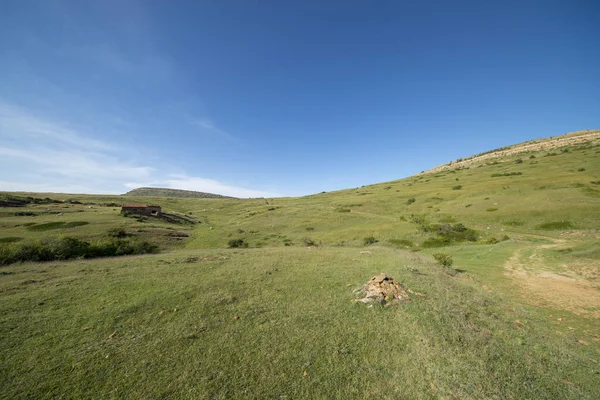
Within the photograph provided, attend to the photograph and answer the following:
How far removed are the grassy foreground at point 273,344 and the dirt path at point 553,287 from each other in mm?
2889

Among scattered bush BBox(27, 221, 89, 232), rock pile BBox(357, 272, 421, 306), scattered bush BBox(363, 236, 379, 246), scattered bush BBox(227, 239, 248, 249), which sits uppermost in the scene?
scattered bush BBox(27, 221, 89, 232)

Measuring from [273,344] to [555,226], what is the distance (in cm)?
4437

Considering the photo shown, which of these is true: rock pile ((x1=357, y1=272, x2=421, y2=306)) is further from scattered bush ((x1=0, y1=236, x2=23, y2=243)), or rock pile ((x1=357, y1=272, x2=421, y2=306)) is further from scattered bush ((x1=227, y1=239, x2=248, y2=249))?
scattered bush ((x1=0, y1=236, x2=23, y2=243))

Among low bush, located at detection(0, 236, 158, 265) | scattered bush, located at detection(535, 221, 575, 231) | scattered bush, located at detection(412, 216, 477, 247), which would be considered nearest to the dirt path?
scattered bush, located at detection(412, 216, 477, 247)

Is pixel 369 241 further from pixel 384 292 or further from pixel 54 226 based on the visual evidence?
pixel 54 226

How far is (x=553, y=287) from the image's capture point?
16.0m

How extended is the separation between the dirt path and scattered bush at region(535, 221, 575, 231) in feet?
55.7

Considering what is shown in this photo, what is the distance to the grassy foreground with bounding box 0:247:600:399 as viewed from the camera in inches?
289

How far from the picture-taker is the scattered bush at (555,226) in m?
31.9

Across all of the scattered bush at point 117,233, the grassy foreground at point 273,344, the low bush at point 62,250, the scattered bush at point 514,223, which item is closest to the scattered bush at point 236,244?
the low bush at point 62,250

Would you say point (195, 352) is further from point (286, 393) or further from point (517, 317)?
point (517, 317)

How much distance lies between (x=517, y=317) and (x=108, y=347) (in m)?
19.4

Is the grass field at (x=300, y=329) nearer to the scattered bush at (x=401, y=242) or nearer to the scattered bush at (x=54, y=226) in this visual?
the scattered bush at (x=401, y=242)

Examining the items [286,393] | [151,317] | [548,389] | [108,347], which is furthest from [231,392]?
[548,389]
